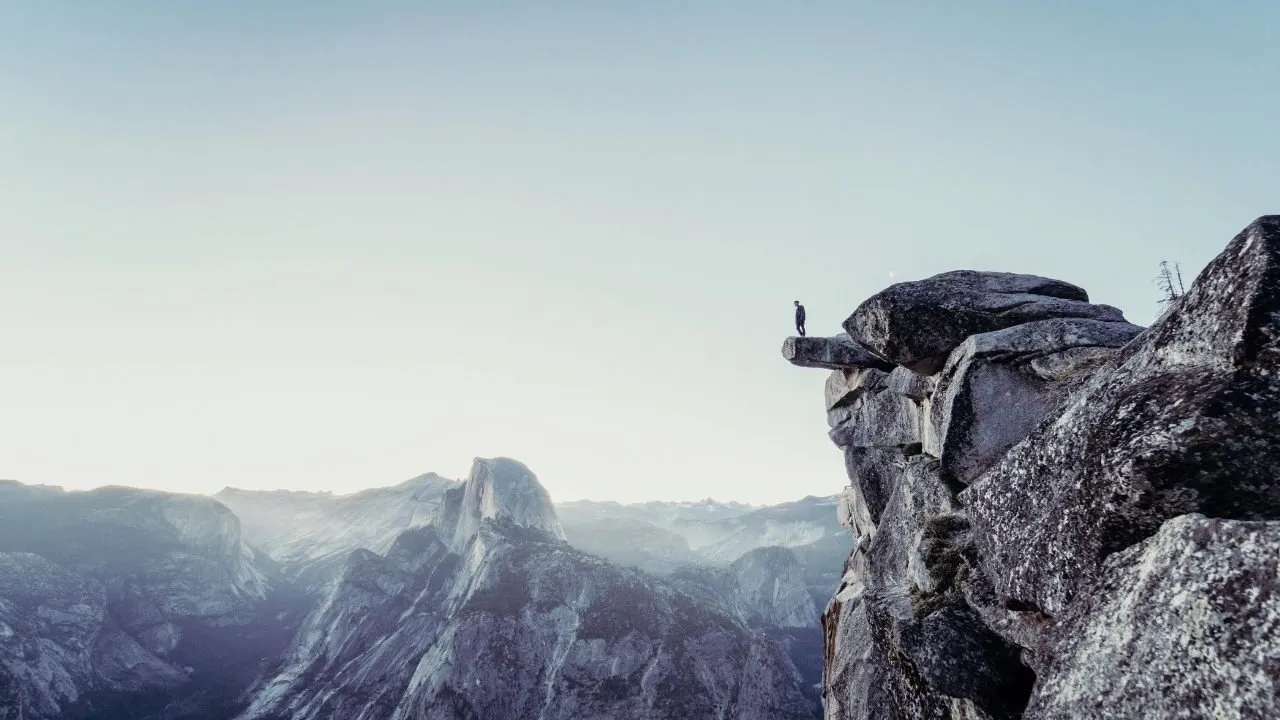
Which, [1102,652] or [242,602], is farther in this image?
[242,602]

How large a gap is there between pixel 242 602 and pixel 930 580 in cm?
17543

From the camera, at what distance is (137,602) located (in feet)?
386

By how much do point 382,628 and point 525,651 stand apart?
42583mm

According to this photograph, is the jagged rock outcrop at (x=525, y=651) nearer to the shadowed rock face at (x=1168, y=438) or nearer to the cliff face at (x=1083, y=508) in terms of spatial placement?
the cliff face at (x=1083, y=508)

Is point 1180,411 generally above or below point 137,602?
above

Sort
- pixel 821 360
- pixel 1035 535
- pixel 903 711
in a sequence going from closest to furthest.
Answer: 1. pixel 1035 535
2. pixel 903 711
3. pixel 821 360

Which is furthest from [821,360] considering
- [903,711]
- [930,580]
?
[903,711]

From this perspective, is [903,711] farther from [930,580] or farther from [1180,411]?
[1180,411]

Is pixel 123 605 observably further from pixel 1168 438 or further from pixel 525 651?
pixel 1168 438

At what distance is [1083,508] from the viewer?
861 cm

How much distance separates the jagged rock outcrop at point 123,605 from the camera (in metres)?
90.6

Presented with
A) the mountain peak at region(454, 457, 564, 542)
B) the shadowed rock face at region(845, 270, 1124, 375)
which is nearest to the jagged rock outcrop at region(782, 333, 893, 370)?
the shadowed rock face at region(845, 270, 1124, 375)

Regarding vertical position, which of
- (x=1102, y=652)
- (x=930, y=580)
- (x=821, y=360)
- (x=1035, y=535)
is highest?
(x=821, y=360)

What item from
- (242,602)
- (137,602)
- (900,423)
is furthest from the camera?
(242,602)
